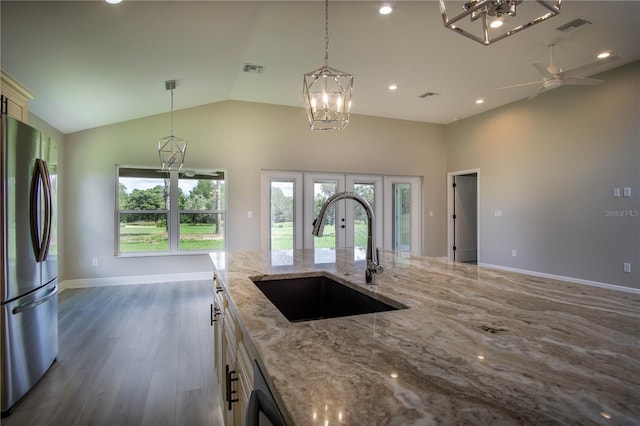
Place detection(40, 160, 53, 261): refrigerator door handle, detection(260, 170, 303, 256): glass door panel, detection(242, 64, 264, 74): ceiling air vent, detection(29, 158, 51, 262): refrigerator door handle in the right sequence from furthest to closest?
1. detection(260, 170, 303, 256): glass door panel
2. detection(242, 64, 264, 74): ceiling air vent
3. detection(40, 160, 53, 261): refrigerator door handle
4. detection(29, 158, 51, 262): refrigerator door handle

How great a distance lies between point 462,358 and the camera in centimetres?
71

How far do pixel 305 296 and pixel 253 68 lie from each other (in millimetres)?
3769

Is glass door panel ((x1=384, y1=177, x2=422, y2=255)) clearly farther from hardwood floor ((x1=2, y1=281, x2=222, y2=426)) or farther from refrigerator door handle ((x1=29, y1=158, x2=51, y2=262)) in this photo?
refrigerator door handle ((x1=29, y1=158, x2=51, y2=262))

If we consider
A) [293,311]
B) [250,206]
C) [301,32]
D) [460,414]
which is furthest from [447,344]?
[250,206]

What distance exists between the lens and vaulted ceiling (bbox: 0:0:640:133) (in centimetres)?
281

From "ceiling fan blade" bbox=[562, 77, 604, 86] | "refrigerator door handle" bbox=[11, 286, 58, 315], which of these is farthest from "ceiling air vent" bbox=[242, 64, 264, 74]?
"ceiling fan blade" bbox=[562, 77, 604, 86]

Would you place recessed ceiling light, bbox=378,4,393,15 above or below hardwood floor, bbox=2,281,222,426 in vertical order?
above

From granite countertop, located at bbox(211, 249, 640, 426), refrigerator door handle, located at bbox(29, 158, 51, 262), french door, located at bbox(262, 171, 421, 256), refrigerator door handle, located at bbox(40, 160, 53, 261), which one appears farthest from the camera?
french door, located at bbox(262, 171, 421, 256)

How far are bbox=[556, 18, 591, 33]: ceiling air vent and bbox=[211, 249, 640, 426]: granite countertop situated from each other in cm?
345

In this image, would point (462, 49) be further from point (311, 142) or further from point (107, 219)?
point (107, 219)

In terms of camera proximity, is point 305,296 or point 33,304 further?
point 33,304

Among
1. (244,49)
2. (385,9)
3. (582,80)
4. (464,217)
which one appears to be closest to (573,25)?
(582,80)

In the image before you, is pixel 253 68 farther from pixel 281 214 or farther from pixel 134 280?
pixel 134 280

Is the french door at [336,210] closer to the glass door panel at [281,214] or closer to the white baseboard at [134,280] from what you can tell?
the glass door panel at [281,214]
